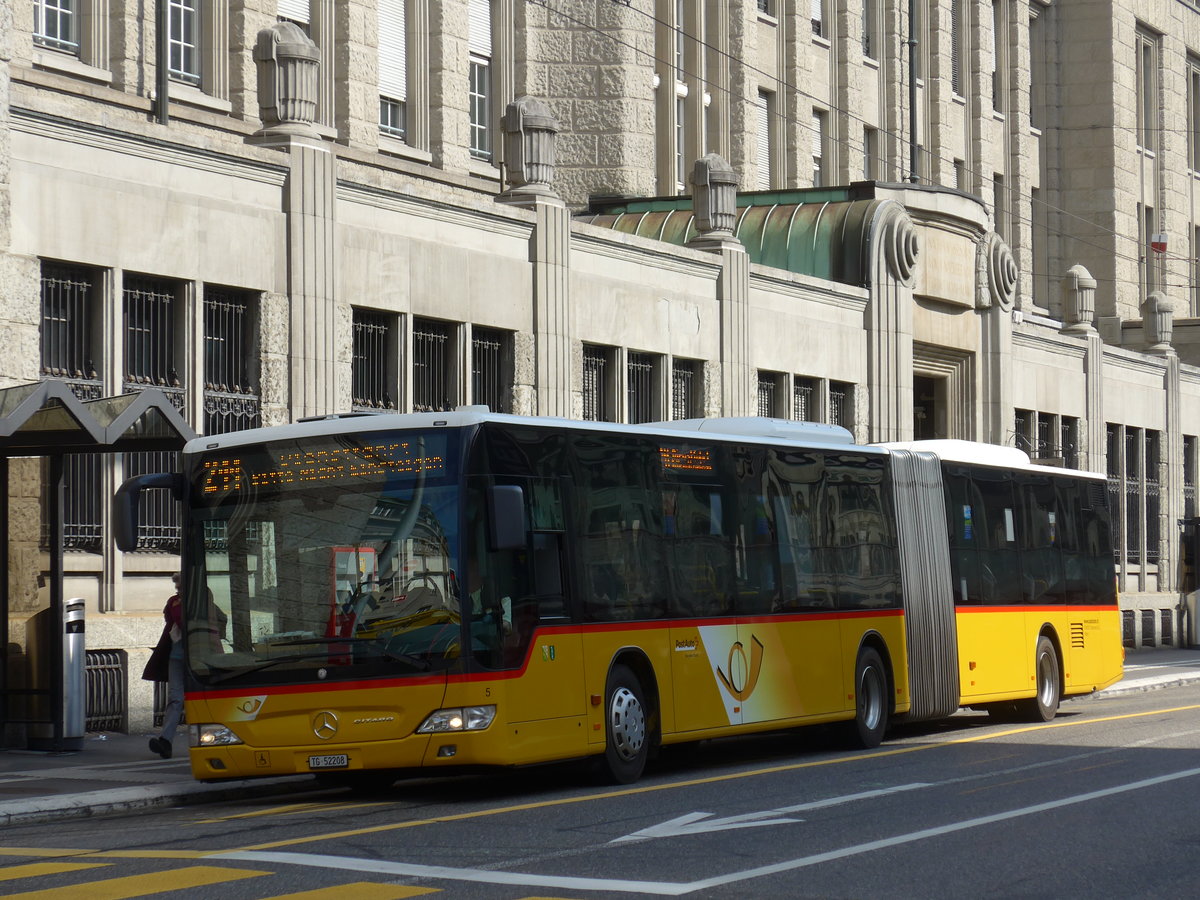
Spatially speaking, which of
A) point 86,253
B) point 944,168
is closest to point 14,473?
point 86,253

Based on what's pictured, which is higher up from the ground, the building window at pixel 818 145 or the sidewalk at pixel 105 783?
the building window at pixel 818 145

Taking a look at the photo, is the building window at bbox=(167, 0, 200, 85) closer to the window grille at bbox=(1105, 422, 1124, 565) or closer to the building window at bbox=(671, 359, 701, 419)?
the building window at bbox=(671, 359, 701, 419)

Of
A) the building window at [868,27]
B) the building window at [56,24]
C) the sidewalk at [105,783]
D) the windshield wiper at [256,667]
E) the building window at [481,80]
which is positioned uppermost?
the building window at [868,27]

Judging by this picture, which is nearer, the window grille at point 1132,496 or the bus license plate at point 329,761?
the bus license plate at point 329,761

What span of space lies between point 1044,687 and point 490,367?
814cm

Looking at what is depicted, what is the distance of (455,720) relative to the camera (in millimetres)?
13594

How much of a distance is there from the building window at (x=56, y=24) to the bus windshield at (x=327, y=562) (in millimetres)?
11347

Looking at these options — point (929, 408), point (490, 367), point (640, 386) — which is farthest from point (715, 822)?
point (929, 408)

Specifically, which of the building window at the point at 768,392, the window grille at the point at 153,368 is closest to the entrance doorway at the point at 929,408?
the building window at the point at 768,392

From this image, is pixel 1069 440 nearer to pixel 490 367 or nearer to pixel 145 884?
pixel 490 367

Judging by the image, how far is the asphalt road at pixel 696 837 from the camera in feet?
31.7

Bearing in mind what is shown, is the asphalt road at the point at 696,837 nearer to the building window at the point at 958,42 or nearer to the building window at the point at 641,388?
the building window at the point at 641,388

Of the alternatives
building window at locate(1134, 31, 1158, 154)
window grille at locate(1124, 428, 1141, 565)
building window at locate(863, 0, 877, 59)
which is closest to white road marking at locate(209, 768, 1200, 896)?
building window at locate(863, 0, 877, 59)

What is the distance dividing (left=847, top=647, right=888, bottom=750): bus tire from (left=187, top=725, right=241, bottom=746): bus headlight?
679 cm
